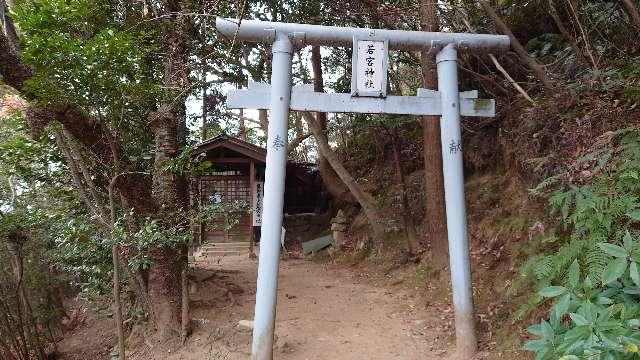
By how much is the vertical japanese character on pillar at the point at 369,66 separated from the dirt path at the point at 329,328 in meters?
3.04

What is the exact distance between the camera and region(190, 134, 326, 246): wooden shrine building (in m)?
14.5

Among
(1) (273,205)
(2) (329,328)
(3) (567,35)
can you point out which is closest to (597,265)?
(1) (273,205)

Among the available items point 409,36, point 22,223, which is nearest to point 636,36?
point 409,36

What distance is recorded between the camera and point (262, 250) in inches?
176

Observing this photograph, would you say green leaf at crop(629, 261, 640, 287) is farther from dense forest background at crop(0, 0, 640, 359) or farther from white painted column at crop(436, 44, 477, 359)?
white painted column at crop(436, 44, 477, 359)

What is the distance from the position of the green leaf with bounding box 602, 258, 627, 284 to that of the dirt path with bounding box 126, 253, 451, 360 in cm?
305

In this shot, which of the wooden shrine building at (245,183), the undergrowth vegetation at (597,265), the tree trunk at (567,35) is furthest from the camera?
the wooden shrine building at (245,183)

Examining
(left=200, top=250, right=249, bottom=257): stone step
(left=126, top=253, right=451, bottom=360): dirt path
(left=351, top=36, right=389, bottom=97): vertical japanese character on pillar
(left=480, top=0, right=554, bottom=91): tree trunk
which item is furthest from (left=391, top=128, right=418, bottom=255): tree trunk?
(left=200, top=250, right=249, bottom=257): stone step

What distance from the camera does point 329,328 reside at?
6.20 metres

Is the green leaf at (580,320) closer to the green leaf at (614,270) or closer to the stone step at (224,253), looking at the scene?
the green leaf at (614,270)

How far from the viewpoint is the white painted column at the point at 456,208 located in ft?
14.8

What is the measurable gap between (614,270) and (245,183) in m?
15.2

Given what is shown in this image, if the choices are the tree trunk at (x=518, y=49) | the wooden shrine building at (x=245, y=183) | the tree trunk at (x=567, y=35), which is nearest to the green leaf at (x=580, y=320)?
the tree trunk at (x=518, y=49)

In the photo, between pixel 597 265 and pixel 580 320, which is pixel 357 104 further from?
pixel 580 320
